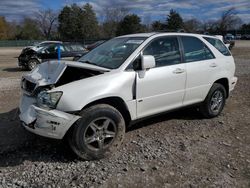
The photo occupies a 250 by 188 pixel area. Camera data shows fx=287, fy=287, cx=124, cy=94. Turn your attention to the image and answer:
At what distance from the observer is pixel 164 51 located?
4.80m

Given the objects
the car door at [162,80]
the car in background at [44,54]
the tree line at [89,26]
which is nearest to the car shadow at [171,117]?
the car door at [162,80]

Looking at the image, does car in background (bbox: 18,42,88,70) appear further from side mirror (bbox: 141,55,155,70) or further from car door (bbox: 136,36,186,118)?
side mirror (bbox: 141,55,155,70)

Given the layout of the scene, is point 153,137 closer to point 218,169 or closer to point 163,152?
point 163,152

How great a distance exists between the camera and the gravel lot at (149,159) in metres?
3.48

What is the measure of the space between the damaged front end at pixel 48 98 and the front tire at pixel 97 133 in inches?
6.2

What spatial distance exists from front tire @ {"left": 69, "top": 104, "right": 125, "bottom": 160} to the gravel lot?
5.5 inches

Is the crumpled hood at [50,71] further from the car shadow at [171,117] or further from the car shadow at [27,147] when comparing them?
the car shadow at [171,117]

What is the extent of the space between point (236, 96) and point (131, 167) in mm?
5063

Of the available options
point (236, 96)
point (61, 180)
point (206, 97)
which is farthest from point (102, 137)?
point (236, 96)

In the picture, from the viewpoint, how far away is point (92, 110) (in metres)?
3.79

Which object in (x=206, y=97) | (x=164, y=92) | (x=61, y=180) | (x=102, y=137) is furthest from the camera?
(x=206, y=97)

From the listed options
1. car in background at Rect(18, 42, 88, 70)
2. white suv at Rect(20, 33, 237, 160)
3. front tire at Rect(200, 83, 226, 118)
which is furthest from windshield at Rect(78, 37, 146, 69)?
car in background at Rect(18, 42, 88, 70)

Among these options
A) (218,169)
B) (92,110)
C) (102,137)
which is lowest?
(218,169)

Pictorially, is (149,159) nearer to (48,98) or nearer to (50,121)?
(50,121)
